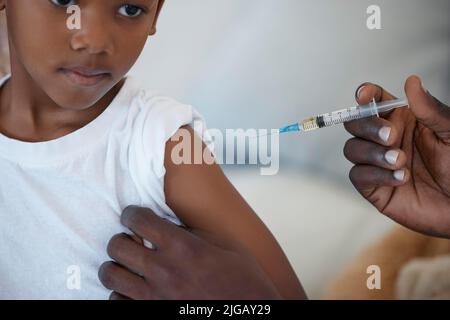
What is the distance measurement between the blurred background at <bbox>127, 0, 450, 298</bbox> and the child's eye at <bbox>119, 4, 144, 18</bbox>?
46cm

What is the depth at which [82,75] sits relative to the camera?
0.96 meters

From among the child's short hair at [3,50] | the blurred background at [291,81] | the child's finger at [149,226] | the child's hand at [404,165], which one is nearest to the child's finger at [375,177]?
the child's hand at [404,165]

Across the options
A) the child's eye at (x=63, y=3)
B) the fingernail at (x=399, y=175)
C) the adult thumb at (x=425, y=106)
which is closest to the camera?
the child's eye at (x=63, y=3)

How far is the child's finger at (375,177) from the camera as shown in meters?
1.13

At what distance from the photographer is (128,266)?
100 centimetres

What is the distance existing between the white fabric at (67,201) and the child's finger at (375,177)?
34cm

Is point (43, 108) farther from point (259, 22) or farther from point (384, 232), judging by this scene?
point (384, 232)

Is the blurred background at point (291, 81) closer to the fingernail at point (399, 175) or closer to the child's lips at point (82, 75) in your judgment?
the fingernail at point (399, 175)

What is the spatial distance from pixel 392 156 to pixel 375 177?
0.08 m

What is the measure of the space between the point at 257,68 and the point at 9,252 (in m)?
0.69

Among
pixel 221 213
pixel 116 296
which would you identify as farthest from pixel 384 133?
pixel 116 296

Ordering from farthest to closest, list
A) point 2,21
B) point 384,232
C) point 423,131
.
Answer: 1. point 384,232
2. point 2,21
3. point 423,131
